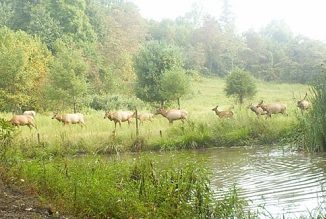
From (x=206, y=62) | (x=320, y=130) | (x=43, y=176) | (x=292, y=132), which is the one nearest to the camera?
(x=43, y=176)

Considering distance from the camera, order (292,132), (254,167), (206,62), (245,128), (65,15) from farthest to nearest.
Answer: (206,62)
(65,15)
(245,128)
(292,132)
(254,167)

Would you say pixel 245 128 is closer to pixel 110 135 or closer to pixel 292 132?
pixel 292 132

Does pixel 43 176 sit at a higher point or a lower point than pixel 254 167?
higher

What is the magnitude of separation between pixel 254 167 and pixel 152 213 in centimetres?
710

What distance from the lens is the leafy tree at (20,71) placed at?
102 ft

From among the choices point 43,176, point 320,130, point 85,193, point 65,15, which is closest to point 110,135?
point 320,130

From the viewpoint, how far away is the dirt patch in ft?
18.9

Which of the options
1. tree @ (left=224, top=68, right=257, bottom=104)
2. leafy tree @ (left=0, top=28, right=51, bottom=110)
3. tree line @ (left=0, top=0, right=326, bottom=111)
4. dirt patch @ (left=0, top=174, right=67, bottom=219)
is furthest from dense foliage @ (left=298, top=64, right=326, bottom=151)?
leafy tree @ (left=0, top=28, right=51, bottom=110)

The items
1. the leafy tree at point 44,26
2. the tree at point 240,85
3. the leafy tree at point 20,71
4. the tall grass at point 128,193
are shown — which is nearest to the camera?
the tall grass at point 128,193

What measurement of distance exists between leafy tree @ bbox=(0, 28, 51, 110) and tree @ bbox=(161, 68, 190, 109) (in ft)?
28.7

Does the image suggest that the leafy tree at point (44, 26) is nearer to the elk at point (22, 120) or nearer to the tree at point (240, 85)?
the tree at point (240, 85)

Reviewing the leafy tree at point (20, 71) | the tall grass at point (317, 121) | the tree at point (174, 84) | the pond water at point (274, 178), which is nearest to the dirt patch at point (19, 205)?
the pond water at point (274, 178)

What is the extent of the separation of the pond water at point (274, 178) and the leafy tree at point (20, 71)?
18349 millimetres

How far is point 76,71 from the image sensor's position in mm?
34438
